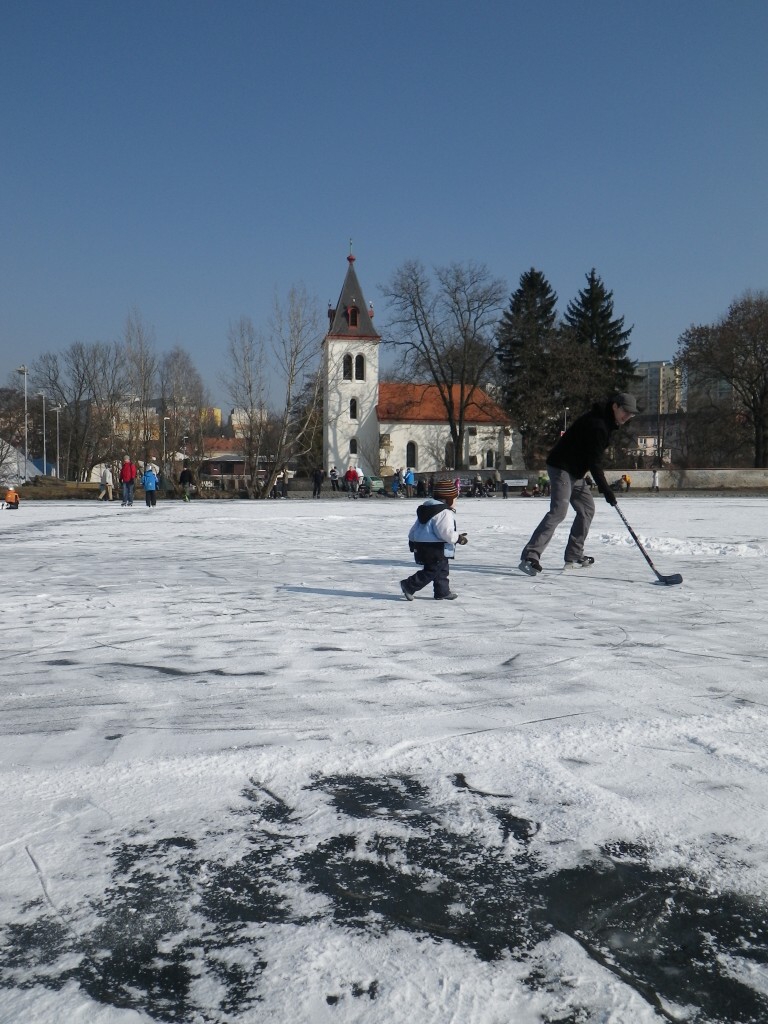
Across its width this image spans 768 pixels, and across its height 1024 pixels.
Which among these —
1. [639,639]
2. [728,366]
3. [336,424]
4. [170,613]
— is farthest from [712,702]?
[336,424]

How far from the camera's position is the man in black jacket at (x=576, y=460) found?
7816mm

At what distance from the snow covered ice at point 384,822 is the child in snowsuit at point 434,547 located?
1.27 m

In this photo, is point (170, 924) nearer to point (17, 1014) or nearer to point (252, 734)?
point (17, 1014)

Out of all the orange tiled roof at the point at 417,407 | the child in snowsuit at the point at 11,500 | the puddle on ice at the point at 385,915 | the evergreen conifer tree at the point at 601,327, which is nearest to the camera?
the puddle on ice at the point at 385,915

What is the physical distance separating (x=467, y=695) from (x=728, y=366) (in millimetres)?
57592

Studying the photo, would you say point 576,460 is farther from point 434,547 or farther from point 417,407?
point 417,407

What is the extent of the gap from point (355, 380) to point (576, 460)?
234ft

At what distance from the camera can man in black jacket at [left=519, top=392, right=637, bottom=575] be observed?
7816 mm

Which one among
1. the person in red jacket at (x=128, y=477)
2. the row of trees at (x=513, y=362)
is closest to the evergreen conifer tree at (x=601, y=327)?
the row of trees at (x=513, y=362)

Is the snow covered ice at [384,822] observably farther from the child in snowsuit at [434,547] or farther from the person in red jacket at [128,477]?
the person in red jacket at [128,477]

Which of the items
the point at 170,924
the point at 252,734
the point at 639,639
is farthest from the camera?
the point at 639,639

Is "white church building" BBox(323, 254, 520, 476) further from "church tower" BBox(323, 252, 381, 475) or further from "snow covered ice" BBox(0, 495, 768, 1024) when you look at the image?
"snow covered ice" BBox(0, 495, 768, 1024)

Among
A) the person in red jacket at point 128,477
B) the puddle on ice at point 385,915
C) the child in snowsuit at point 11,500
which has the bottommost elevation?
the puddle on ice at point 385,915

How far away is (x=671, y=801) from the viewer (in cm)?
247
